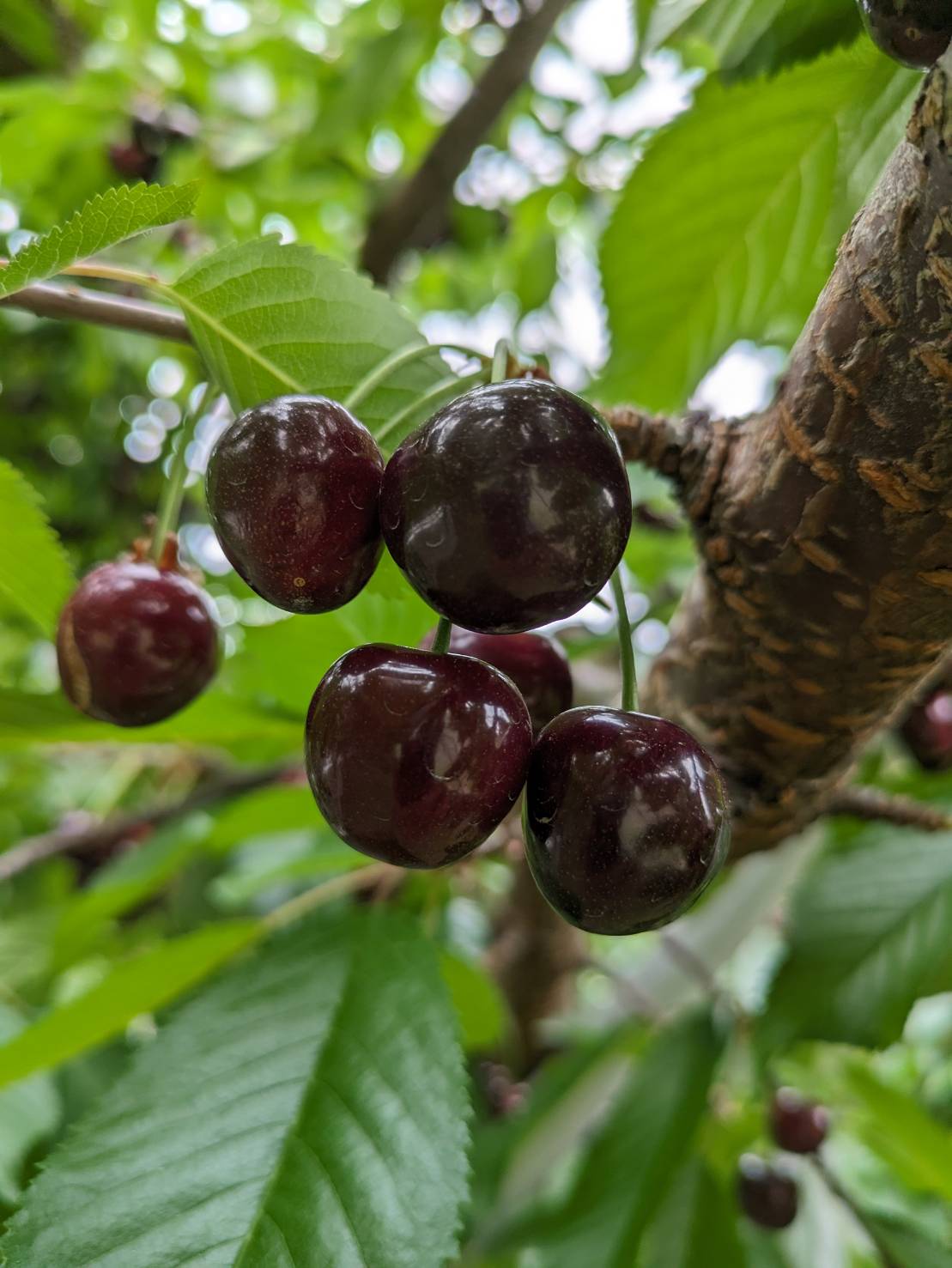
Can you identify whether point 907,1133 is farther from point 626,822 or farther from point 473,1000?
point 626,822

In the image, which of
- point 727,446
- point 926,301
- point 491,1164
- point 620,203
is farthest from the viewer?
point 491,1164

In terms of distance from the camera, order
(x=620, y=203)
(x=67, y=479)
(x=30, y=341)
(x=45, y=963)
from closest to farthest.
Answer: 1. (x=620, y=203)
2. (x=45, y=963)
3. (x=30, y=341)
4. (x=67, y=479)

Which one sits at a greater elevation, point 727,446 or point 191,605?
point 727,446

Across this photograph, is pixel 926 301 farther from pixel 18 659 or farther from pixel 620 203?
pixel 18 659

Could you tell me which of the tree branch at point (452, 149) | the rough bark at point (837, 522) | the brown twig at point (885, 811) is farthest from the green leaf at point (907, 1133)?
the tree branch at point (452, 149)

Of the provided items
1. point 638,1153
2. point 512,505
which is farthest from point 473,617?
point 638,1153

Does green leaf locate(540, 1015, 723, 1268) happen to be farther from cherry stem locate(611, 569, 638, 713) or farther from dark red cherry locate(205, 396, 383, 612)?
dark red cherry locate(205, 396, 383, 612)

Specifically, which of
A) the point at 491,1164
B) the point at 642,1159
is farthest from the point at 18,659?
the point at 642,1159

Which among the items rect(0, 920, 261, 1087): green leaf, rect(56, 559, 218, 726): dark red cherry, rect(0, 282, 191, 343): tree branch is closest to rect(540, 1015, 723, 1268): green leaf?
rect(0, 920, 261, 1087): green leaf
